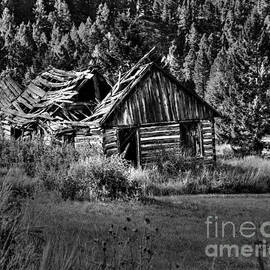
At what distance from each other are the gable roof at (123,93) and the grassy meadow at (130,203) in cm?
238

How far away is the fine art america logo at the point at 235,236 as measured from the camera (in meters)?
6.78

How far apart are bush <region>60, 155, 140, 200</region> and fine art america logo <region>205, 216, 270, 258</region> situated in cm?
318

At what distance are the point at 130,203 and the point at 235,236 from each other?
3470 millimetres

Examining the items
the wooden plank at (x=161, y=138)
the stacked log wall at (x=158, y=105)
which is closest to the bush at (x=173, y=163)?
the wooden plank at (x=161, y=138)

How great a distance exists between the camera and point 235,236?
800 centimetres

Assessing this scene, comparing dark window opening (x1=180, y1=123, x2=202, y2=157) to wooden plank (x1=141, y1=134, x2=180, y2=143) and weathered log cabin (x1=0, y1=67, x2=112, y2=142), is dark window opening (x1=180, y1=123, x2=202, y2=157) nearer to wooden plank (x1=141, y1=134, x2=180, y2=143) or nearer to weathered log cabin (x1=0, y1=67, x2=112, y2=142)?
wooden plank (x1=141, y1=134, x2=180, y2=143)

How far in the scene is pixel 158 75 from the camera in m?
20.0

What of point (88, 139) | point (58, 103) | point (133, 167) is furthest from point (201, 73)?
point (133, 167)

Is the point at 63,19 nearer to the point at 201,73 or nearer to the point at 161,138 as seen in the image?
the point at 201,73

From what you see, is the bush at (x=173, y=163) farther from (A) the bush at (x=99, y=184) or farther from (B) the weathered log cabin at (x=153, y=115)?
(A) the bush at (x=99, y=184)

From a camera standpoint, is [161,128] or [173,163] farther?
[161,128]

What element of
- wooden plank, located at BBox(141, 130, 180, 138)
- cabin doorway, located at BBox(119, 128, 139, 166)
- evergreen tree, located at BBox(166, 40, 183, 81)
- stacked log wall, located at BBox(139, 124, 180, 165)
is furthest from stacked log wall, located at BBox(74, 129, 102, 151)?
evergreen tree, located at BBox(166, 40, 183, 81)

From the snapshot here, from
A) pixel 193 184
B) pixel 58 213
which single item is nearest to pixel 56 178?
pixel 58 213

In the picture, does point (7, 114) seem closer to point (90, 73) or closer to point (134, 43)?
point (90, 73)
